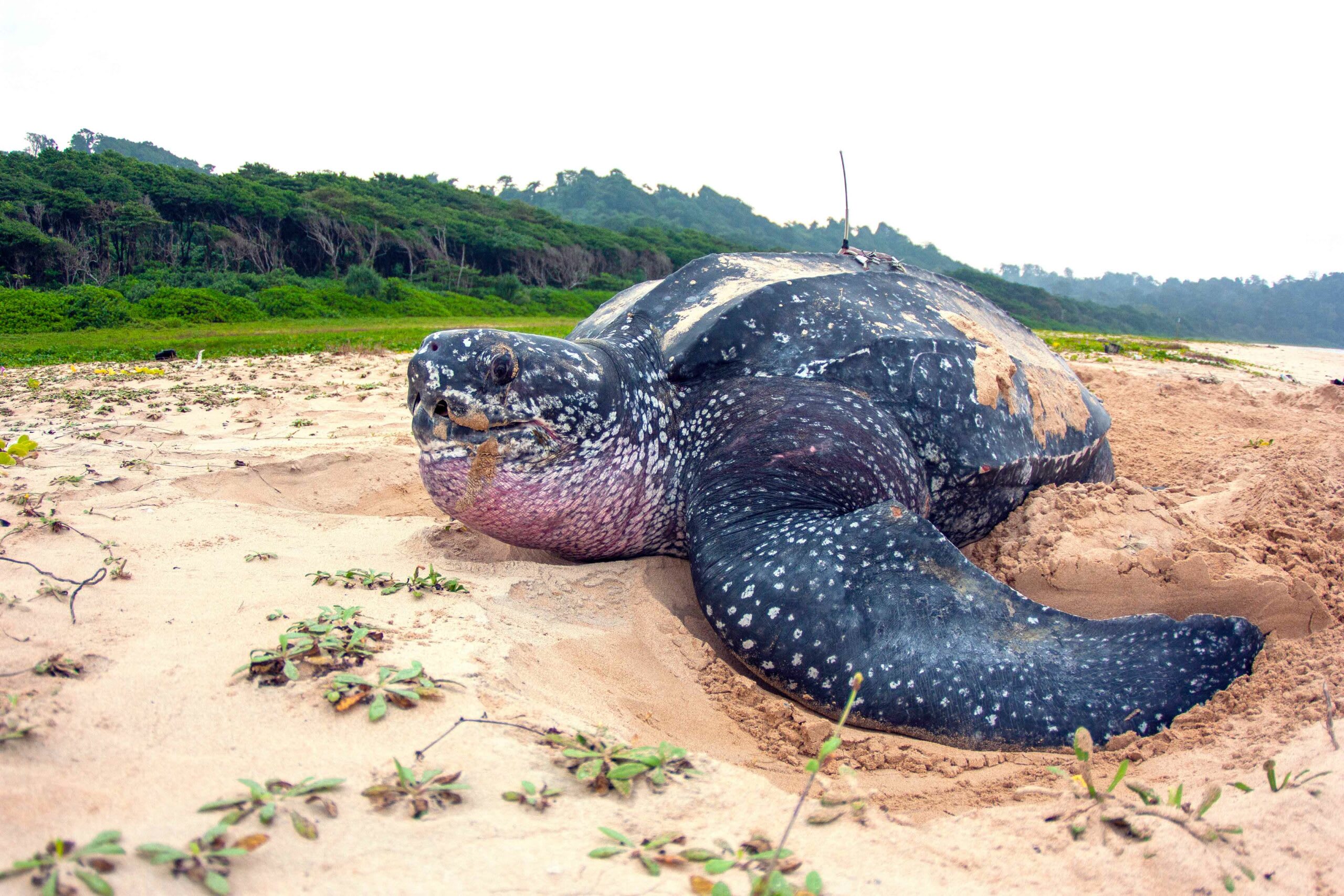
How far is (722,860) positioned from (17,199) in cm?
2542

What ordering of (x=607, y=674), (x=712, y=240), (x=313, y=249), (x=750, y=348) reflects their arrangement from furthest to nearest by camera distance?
(x=712, y=240)
(x=313, y=249)
(x=750, y=348)
(x=607, y=674)

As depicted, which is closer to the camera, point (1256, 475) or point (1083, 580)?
point (1083, 580)

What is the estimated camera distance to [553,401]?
6.16 ft

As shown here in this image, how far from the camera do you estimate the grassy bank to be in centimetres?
773

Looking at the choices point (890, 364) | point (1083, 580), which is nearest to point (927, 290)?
point (890, 364)

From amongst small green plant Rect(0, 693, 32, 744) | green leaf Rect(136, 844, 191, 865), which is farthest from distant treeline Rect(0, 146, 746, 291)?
green leaf Rect(136, 844, 191, 865)

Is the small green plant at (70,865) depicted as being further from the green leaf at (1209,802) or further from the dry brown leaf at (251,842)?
the green leaf at (1209,802)

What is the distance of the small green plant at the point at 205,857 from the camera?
0.72 m

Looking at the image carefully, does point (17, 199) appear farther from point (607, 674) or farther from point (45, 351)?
point (607, 674)

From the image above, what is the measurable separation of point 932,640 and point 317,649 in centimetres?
116

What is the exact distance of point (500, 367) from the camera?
1.83 m

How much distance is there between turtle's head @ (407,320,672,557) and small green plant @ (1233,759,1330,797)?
145 cm

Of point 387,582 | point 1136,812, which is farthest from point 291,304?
point 1136,812

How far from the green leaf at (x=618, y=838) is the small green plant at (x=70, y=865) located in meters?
0.49
